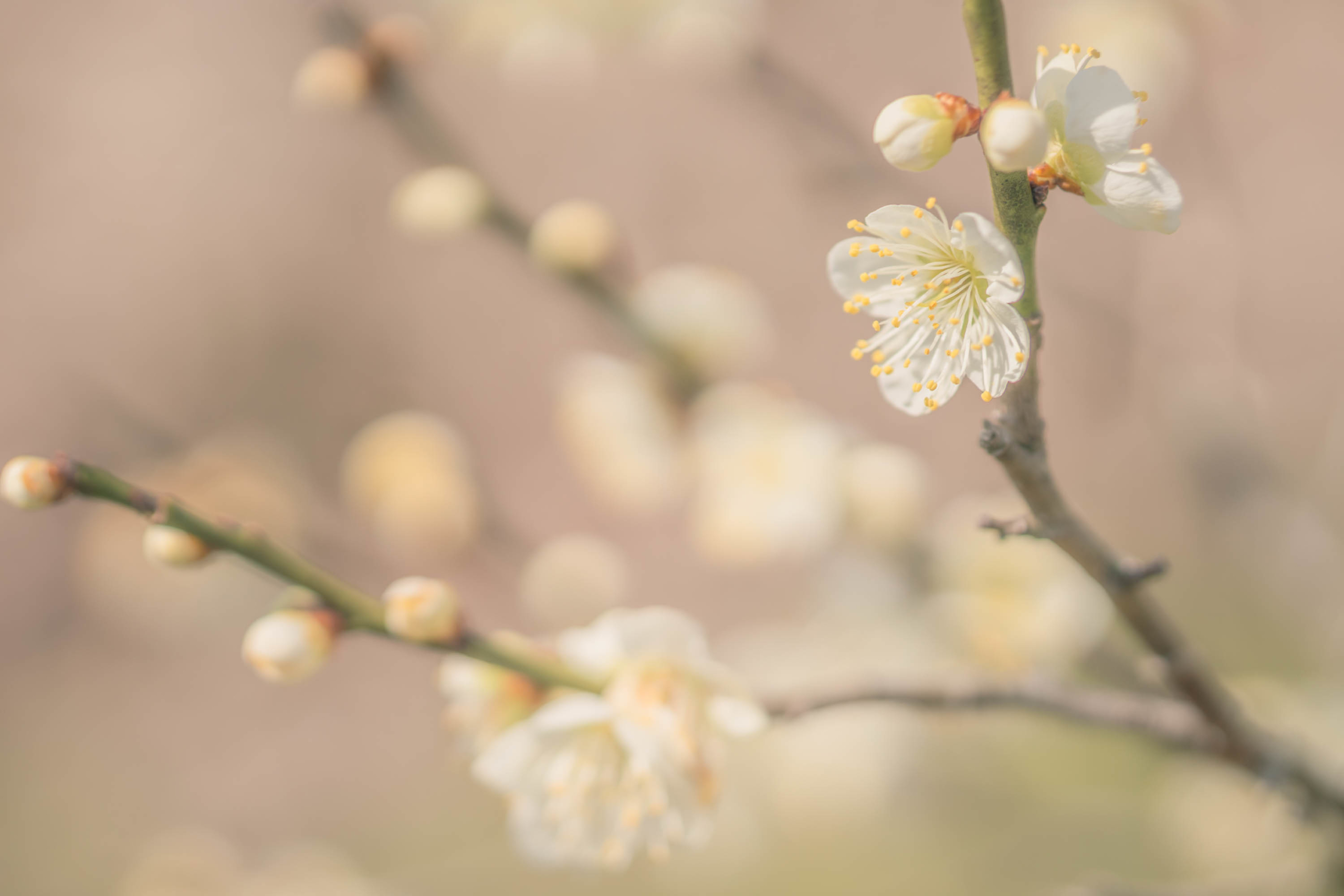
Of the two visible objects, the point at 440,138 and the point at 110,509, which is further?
the point at 110,509

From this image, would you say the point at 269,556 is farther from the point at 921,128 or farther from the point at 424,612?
the point at 921,128

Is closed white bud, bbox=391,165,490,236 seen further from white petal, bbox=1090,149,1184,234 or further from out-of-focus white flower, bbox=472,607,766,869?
white petal, bbox=1090,149,1184,234

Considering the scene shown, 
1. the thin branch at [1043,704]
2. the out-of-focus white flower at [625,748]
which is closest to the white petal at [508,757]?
the out-of-focus white flower at [625,748]

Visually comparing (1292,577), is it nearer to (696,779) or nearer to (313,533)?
(696,779)

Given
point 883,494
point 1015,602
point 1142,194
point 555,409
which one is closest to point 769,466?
point 883,494

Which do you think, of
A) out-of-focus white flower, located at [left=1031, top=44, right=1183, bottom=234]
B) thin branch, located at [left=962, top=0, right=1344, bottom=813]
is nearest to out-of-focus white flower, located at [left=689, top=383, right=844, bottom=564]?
thin branch, located at [left=962, top=0, right=1344, bottom=813]

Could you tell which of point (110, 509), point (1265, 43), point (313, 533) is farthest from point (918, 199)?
point (110, 509)
